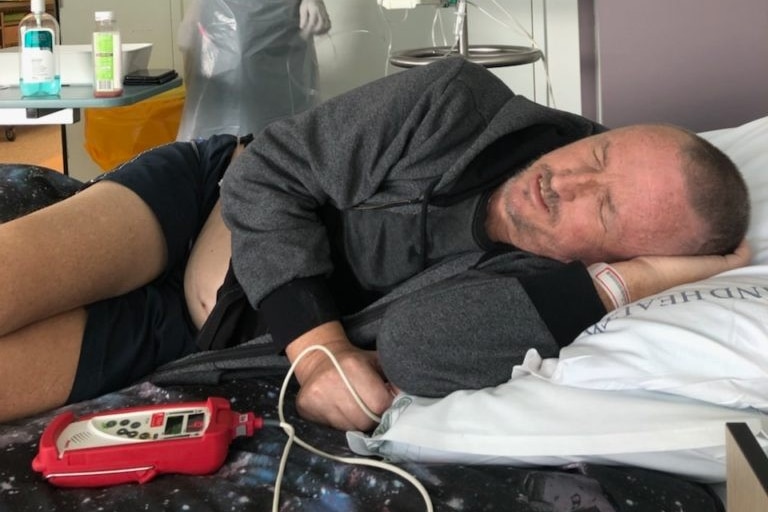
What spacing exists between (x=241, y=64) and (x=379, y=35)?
0.59 m

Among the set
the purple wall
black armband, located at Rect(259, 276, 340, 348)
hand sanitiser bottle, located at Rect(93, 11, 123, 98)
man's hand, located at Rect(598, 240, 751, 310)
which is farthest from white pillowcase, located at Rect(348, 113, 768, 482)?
hand sanitiser bottle, located at Rect(93, 11, 123, 98)

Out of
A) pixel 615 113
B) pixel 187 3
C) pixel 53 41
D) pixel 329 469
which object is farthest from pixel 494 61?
pixel 187 3

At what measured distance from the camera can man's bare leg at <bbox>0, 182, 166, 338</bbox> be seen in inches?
47.6

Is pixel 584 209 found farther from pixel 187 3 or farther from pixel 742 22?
pixel 187 3

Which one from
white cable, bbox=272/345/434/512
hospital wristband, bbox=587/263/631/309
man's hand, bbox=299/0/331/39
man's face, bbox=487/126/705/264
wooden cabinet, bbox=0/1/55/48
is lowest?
white cable, bbox=272/345/434/512

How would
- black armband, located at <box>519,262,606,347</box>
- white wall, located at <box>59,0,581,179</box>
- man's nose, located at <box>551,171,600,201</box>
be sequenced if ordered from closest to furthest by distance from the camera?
black armband, located at <box>519,262,606,347</box> < man's nose, located at <box>551,171,600,201</box> < white wall, located at <box>59,0,581,179</box>

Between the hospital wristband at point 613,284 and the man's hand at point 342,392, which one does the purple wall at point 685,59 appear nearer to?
the hospital wristband at point 613,284

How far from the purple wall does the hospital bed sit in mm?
788

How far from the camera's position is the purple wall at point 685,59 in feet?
5.71

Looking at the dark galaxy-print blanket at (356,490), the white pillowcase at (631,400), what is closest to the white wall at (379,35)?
the white pillowcase at (631,400)

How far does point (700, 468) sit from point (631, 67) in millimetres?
1014

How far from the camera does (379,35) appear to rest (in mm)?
3162

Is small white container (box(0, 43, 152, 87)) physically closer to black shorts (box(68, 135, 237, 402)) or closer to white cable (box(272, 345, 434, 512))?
black shorts (box(68, 135, 237, 402))

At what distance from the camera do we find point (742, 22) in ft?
5.69
